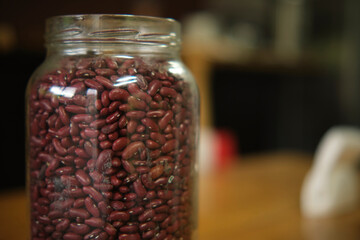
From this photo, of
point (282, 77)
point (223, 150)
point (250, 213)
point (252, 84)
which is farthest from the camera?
point (282, 77)

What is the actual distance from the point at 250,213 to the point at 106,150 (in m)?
0.51

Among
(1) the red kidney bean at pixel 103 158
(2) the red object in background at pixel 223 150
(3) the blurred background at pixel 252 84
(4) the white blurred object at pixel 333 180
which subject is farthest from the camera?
(2) the red object in background at pixel 223 150

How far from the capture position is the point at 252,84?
233 cm

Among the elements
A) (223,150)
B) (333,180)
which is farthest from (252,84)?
(333,180)

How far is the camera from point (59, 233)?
0.41m

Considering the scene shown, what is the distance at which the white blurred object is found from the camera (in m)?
0.79

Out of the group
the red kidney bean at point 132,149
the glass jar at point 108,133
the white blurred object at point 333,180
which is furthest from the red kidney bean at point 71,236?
the white blurred object at point 333,180

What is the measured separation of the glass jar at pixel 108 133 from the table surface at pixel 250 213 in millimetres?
262

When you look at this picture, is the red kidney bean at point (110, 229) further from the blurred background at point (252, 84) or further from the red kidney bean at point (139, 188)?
the blurred background at point (252, 84)

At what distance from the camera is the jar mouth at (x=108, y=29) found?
416 millimetres

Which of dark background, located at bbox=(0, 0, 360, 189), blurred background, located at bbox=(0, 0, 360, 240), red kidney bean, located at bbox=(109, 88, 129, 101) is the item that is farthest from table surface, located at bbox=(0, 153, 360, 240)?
dark background, located at bbox=(0, 0, 360, 189)

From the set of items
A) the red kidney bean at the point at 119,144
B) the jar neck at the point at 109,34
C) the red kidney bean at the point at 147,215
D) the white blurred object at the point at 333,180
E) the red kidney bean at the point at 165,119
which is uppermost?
the jar neck at the point at 109,34

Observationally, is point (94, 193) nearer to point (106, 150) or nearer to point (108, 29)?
point (106, 150)

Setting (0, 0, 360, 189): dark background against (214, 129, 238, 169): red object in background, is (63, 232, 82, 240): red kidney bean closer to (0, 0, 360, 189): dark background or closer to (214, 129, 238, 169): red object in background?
(214, 129, 238, 169): red object in background
